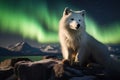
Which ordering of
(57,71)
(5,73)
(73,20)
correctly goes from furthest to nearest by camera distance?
(5,73) < (73,20) < (57,71)

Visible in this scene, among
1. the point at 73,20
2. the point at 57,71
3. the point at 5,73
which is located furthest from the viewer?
the point at 5,73

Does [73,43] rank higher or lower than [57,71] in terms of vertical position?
higher

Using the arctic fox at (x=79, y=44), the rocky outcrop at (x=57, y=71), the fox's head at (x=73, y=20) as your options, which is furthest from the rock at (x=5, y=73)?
the fox's head at (x=73, y=20)

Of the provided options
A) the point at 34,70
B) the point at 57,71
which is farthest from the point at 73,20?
the point at 34,70

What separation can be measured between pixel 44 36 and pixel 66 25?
5.02ft

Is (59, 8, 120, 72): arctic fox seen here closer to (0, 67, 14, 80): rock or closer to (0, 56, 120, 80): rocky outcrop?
(0, 56, 120, 80): rocky outcrop

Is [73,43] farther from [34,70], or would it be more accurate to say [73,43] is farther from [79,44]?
[34,70]

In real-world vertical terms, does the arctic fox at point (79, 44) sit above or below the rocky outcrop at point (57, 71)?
above

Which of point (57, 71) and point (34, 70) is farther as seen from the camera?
point (34, 70)

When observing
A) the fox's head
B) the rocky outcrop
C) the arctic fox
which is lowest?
the rocky outcrop

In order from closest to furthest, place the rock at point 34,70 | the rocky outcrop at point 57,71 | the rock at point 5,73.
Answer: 1. the rocky outcrop at point 57,71
2. the rock at point 34,70
3. the rock at point 5,73

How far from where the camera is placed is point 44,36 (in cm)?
431

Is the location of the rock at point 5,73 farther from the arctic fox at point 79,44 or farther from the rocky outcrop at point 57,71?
the arctic fox at point 79,44

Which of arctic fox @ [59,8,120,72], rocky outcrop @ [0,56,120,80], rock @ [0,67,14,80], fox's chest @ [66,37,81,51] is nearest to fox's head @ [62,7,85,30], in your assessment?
arctic fox @ [59,8,120,72]
